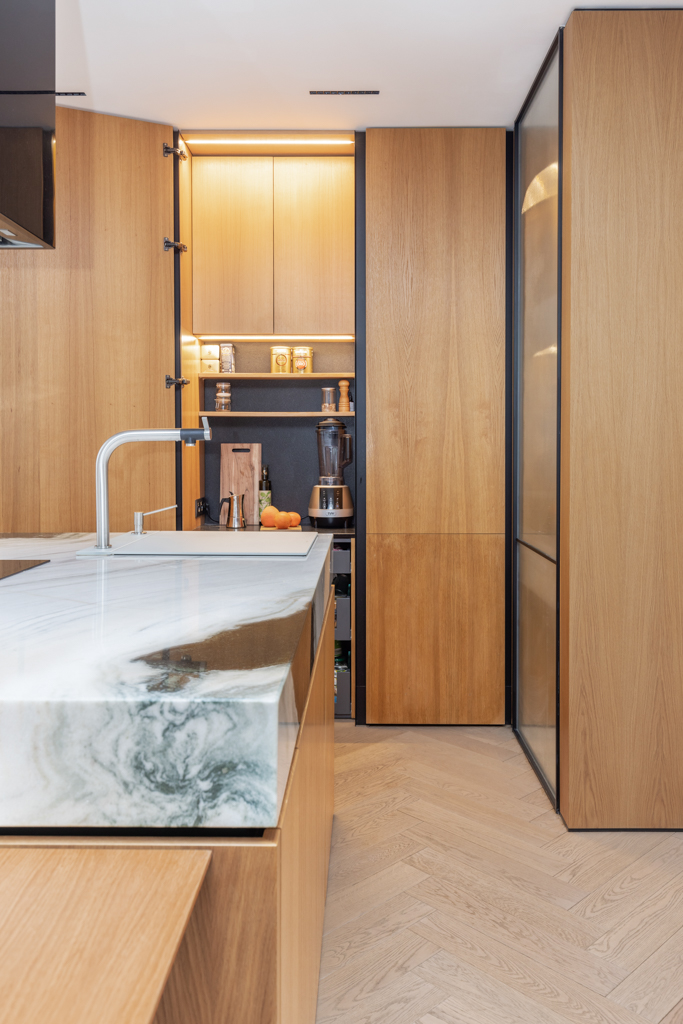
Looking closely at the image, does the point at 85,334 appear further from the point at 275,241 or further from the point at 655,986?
the point at 655,986

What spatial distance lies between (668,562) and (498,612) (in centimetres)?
100

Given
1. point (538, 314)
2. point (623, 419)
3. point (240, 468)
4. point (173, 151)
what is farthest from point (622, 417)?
point (173, 151)

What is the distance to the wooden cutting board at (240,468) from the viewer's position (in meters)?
3.62

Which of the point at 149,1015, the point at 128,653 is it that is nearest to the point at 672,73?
the point at 128,653

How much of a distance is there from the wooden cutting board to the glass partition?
1.28m

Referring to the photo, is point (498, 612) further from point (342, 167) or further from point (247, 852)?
point (247, 852)

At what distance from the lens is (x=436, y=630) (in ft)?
10.4

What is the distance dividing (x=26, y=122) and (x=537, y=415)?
6.20ft

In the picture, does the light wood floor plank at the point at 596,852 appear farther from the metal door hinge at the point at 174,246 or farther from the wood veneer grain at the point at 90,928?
the metal door hinge at the point at 174,246

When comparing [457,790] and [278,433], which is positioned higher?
[278,433]

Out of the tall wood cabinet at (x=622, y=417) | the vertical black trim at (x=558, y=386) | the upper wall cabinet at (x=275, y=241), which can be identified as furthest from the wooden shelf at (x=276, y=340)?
the tall wood cabinet at (x=622, y=417)

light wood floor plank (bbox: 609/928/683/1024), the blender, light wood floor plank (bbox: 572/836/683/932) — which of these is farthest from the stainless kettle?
light wood floor plank (bbox: 609/928/683/1024)

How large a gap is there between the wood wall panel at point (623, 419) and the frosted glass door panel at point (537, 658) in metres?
0.20

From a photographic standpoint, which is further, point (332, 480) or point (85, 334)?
point (332, 480)
